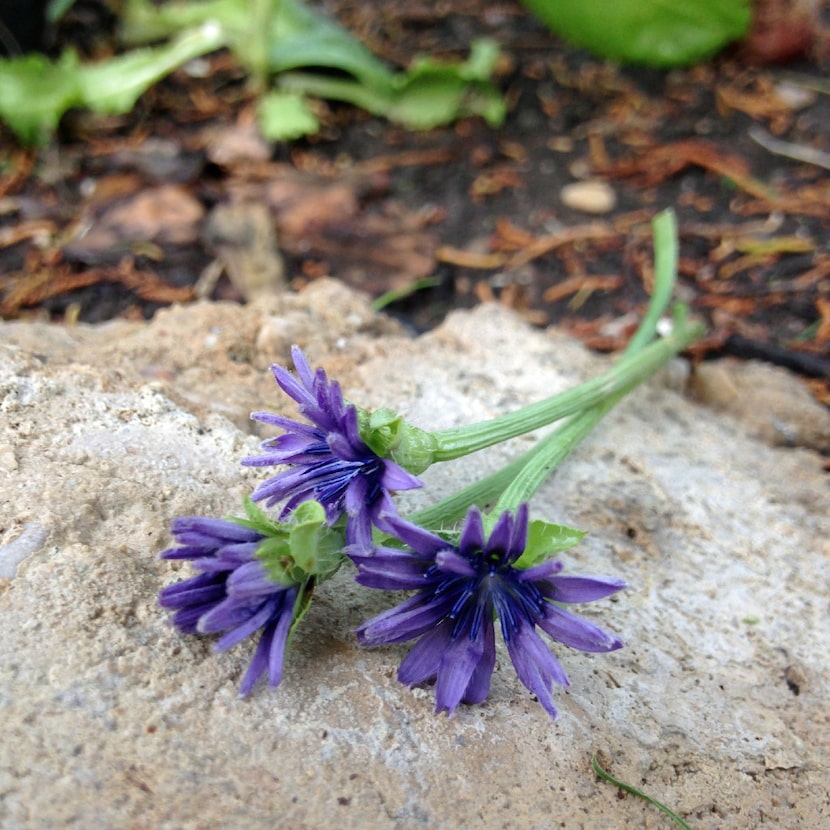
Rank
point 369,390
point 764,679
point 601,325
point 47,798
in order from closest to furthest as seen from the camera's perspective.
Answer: point 47,798 < point 764,679 < point 369,390 < point 601,325

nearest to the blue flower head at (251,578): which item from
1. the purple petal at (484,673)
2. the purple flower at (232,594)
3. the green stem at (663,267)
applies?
the purple flower at (232,594)

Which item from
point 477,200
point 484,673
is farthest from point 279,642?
point 477,200

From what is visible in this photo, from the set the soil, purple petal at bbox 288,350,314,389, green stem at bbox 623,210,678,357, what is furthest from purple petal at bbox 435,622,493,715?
the soil

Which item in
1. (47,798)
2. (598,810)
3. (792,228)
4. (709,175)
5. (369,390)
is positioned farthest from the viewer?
(709,175)

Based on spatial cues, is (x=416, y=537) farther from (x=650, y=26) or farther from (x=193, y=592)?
(x=650, y=26)

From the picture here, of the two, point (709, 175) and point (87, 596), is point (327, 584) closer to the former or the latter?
point (87, 596)

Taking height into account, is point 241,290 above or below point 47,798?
below

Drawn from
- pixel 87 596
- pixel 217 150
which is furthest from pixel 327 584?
pixel 217 150
